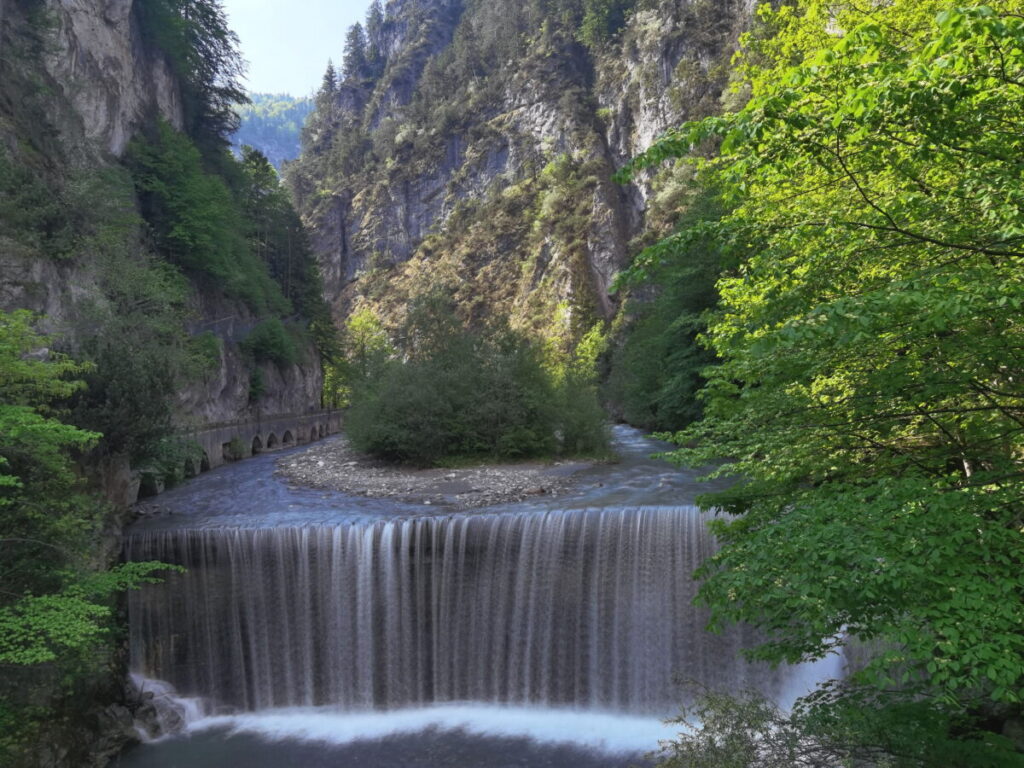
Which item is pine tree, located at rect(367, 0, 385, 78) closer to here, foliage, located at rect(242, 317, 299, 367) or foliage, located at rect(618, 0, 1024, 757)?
foliage, located at rect(242, 317, 299, 367)

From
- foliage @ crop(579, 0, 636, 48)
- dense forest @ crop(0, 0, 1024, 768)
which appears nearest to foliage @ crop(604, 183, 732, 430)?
dense forest @ crop(0, 0, 1024, 768)

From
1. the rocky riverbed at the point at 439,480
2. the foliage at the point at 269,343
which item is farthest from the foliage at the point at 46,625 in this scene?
the foliage at the point at 269,343

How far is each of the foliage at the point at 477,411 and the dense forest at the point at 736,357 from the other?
0.14 metres

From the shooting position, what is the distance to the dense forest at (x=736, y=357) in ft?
13.1

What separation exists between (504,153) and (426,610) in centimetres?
7405

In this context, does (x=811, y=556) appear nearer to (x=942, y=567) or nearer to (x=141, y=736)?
(x=942, y=567)

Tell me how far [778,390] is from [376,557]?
31.1ft

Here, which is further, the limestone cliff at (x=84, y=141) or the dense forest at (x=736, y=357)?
the limestone cliff at (x=84, y=141)

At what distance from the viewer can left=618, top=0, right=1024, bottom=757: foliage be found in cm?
364

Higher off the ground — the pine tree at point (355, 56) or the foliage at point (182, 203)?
the pine tree at point (355, 56)

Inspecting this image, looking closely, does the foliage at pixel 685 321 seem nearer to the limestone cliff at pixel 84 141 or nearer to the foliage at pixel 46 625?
the foliage at pixel 46 625

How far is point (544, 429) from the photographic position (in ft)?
82.1

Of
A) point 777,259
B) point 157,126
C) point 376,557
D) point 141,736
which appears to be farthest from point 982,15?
point 157,126

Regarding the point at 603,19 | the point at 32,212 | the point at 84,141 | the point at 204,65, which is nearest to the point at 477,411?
the point at 32,212
